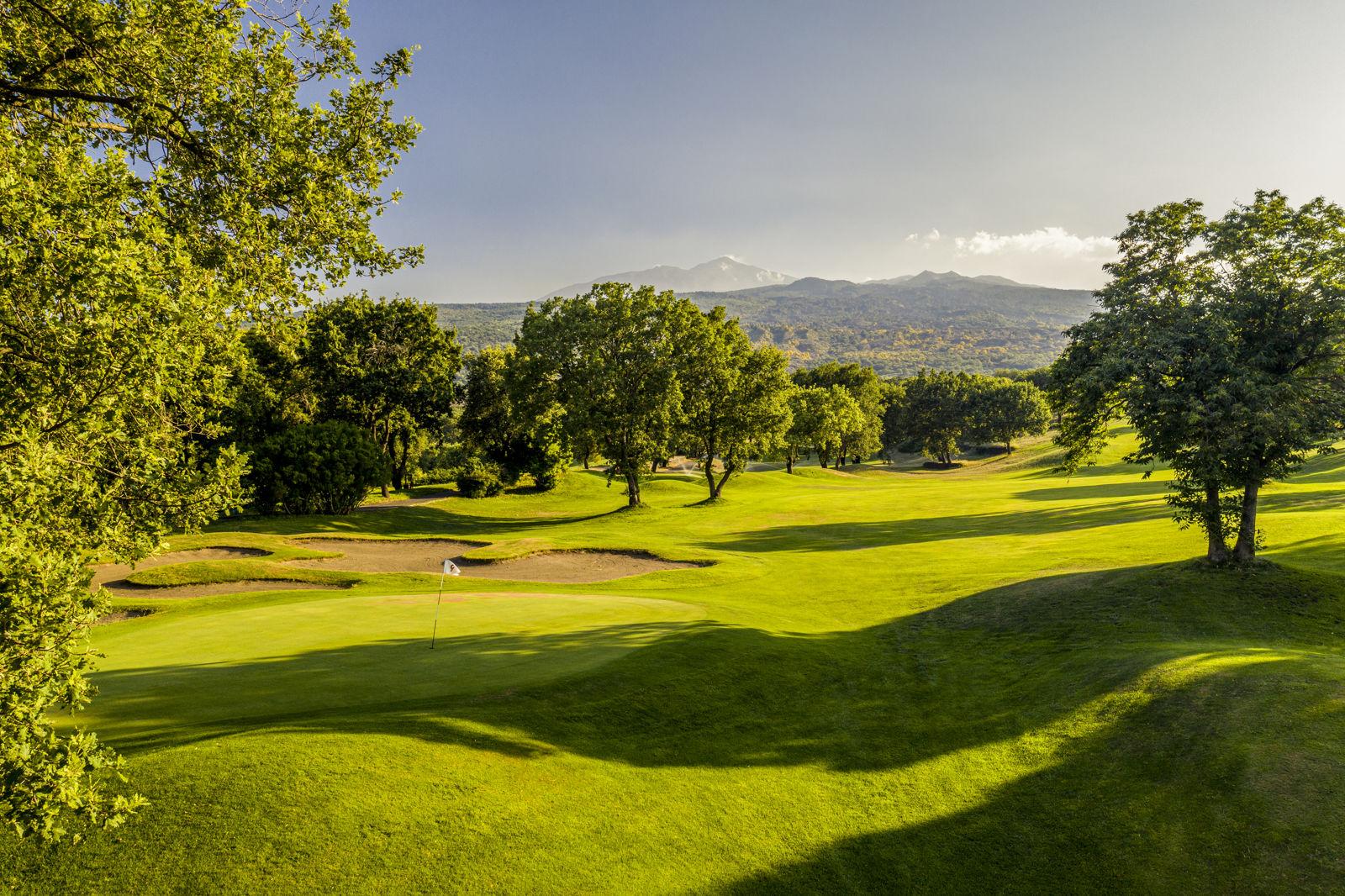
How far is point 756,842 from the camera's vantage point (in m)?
8.38

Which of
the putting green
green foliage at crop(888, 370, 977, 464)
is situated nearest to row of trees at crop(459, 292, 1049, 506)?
the putting green

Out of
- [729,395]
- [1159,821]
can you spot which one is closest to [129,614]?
[1159,821]

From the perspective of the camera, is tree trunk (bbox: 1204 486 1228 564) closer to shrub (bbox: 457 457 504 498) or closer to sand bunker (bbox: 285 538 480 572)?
sand bunker (bbox: 285 538 480 572)

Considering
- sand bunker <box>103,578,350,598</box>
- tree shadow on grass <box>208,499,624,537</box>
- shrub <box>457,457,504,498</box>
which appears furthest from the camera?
shrub <box>457,457,504,498</box>

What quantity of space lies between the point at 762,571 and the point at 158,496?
24630 millimetres

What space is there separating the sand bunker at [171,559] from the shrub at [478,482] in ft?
90.0

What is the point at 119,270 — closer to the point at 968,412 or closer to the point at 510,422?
the point at 510,422

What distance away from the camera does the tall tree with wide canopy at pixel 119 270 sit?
5.59 meters

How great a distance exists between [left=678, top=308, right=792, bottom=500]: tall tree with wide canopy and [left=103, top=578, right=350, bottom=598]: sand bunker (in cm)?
3236

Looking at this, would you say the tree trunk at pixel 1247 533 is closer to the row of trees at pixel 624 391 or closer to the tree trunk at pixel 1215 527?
the tree trunk at pixel 1215 527

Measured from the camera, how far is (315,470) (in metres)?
42.3

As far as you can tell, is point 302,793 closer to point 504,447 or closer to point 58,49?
point 58,49

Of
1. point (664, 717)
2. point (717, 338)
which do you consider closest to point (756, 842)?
point (664, 717)

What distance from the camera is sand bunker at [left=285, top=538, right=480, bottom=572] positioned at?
3031 centimetres
